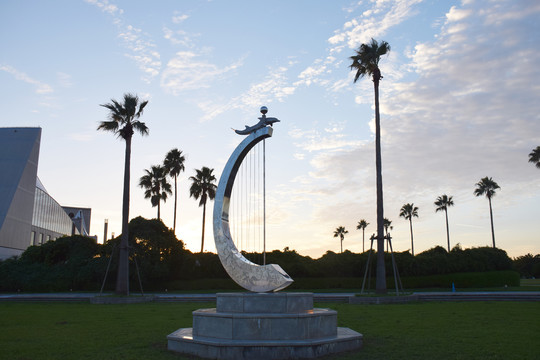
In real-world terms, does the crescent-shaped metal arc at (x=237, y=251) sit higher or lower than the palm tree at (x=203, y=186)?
lower

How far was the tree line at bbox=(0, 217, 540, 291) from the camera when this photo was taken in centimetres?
3612

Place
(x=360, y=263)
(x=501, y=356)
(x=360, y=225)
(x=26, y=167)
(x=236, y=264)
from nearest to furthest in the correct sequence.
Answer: (x=501, y=356) → (x=236, y=264) → (x=360, y=263) → (x=26, y=167) → (x=360, y=225)

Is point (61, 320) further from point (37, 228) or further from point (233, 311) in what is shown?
point (37, 228)

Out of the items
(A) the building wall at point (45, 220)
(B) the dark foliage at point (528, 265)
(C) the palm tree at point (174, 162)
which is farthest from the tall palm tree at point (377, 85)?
(B) the dark foliage at point (528, 265)

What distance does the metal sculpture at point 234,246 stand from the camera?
34.8 ft

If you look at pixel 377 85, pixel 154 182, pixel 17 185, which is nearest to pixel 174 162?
pixel 154 182

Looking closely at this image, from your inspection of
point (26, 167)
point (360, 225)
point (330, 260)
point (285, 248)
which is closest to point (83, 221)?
point (26, 167)

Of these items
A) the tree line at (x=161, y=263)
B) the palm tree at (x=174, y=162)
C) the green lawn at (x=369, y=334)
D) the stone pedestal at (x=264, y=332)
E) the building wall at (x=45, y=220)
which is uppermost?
the palm tree at (x=174, y=162)

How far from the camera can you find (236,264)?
36.9 ft

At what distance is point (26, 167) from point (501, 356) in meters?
54.3

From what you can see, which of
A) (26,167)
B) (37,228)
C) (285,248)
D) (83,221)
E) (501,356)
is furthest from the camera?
(83,221)

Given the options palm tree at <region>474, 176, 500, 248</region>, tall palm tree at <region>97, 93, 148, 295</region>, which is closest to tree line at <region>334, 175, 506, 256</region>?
palm tree at <region>474, 176, 500, 248</region>

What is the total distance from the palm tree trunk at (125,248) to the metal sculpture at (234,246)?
676 inches

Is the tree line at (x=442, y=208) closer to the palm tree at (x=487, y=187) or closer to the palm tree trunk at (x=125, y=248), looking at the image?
the palm tree at (x=487, y=187)
